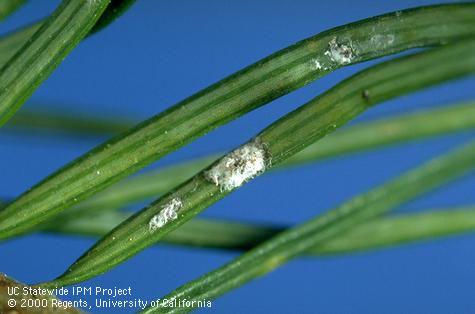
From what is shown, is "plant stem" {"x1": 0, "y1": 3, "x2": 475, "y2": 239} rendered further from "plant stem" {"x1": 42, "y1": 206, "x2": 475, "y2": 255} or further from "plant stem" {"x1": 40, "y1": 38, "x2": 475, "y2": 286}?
"plant stem" {"x1": 42, "y1": 206, "x2": 475, "y2": 255}

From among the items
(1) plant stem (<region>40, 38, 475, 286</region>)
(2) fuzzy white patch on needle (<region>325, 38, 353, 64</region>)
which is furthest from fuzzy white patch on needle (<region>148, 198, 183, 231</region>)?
(2) fuzzy white patch on needle (<region>325, 38, 353, 64</region>)

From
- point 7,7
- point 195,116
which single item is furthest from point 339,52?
point 7,7

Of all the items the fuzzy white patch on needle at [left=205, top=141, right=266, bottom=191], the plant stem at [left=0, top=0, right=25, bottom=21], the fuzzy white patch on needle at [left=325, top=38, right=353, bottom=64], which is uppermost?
the plant stem at [left=0, top=0, right=25, bottom=21]

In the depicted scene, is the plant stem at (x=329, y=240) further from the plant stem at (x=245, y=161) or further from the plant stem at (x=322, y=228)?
the plant stem at (x=245, y=161)

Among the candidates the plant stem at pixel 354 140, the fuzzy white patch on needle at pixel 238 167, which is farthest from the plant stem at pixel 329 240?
the fuzzy white patch on needle at pixel 238 167

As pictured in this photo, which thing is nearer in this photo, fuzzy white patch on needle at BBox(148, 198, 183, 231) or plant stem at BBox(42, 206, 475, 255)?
fuzzy white patch on needle at BBox(148, 198, 183, 231)

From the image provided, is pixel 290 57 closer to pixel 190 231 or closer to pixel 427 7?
pixel 427 7
